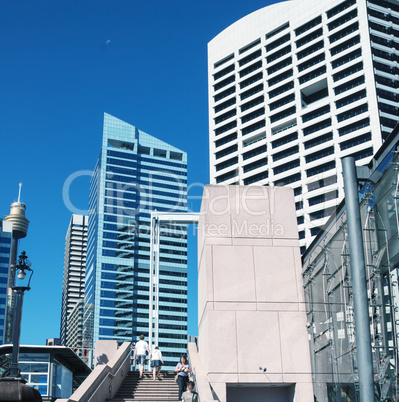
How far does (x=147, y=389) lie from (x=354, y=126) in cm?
7266

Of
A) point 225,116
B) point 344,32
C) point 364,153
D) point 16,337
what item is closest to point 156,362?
point 16,337

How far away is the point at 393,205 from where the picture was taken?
13109 millimetres

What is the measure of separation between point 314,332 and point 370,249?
15.6ft

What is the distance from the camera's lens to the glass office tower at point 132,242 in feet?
531

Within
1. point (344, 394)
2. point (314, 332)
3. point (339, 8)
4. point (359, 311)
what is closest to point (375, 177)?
point (359, 311)

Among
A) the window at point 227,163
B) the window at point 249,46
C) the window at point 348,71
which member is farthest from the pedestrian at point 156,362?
the window at point 249,46

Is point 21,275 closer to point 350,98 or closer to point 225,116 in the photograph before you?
point 350,98

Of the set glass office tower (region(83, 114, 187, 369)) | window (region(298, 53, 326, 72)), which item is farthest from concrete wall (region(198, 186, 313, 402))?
glass office tower (region(83, 114, 187, 369))

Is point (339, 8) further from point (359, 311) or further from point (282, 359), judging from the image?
point (359, 311)

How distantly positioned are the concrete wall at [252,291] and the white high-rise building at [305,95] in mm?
63930

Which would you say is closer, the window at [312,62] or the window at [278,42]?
the window at [312,62]

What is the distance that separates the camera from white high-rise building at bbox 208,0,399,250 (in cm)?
Answer: 8419

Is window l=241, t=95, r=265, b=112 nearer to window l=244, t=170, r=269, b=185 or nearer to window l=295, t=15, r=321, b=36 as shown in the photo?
window l=295, t=15, r=321, b=36

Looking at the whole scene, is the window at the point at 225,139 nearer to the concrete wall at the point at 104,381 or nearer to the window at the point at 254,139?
the window at the point at 254,139
